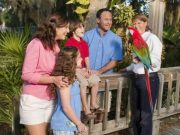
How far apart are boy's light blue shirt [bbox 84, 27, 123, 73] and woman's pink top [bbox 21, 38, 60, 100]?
5.28ft

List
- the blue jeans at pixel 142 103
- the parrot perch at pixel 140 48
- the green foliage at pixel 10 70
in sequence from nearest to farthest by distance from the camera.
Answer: the parrot perch at pixel 140 48
the blue jeans at pixel 142 103
the green foliage at pixel 10 70

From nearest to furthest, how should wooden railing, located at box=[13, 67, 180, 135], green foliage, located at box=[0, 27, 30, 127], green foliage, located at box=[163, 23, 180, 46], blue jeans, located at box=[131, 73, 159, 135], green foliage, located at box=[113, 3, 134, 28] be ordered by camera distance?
wooden railing, located at box=[13, 67, 180, 135], blue jeans, located at box=[131, 73, 159, 135], green foliage, located at box=[0, 27, 30, 127], green foliage, located at box=[113, 3, 134, 28], green foliage, located at box=[163, 23, 180, 46]

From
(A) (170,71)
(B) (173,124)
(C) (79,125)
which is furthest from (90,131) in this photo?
(B) (173,124)

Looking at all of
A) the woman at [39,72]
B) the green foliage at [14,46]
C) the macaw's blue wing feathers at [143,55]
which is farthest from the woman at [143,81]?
the green foliage at [14,46]

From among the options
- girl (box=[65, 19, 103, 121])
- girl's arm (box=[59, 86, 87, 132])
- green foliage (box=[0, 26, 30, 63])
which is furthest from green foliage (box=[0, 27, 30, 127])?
girl's arm (box=[59, 86, 87, 132])

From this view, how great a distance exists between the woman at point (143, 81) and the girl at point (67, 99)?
1.69m

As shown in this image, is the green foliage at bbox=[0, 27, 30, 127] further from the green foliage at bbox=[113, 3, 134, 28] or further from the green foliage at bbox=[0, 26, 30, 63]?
the green foliage at bbox=[113, 3, 134, 28]

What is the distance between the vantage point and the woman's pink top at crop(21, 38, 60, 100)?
12.2 feet

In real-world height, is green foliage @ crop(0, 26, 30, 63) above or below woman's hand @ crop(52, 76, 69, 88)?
above

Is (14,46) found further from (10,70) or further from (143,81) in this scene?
(143,81)

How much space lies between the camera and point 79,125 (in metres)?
3.72

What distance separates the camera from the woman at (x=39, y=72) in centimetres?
371

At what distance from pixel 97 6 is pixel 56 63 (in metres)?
4.54

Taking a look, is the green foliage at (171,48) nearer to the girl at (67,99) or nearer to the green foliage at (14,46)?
the green foliage at (14,46)
